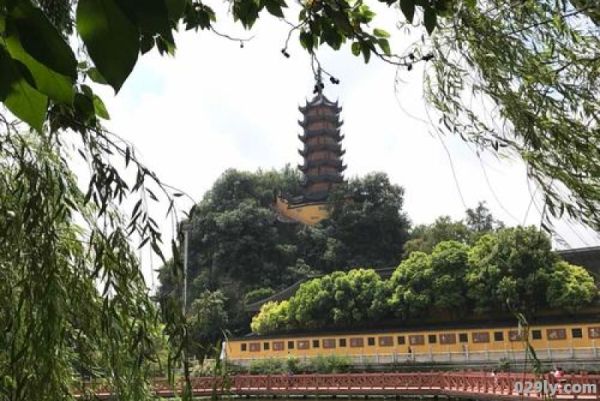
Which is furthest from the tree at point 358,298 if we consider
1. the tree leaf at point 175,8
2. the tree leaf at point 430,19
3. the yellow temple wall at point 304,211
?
the tree leaf at point 175,8

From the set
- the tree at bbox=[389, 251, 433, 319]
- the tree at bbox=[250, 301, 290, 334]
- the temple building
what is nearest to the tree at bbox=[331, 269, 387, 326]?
the tree at bbox=[389, 251, 433, 319]

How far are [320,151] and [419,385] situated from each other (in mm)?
21133

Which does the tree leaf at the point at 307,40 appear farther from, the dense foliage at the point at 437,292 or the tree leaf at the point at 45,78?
the dense foliage at the point at 437,292

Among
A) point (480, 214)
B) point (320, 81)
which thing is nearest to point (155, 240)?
point (320, 81)

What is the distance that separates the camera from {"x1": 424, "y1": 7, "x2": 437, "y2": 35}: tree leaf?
988 millimetres

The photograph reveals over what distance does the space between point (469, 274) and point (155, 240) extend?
16.1m

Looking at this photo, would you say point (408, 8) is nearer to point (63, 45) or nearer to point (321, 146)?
point (63, 45)

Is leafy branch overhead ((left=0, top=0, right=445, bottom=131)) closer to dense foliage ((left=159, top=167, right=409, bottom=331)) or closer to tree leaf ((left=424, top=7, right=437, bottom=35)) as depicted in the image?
tree leaf ((left=424, top=7, right=437, bottom=35))

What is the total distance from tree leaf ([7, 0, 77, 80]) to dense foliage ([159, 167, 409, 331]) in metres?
25.4

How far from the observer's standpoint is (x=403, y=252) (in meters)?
27.7

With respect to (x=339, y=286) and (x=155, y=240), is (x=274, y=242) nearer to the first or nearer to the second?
(x=339, y=286)

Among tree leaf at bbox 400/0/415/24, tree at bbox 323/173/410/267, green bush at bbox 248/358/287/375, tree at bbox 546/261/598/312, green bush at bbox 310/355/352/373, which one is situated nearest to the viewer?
tree leaf at bbox 400/0/415/24

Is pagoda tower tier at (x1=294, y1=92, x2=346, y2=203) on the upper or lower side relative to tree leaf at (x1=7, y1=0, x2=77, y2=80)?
upper

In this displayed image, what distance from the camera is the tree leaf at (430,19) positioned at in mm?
988
